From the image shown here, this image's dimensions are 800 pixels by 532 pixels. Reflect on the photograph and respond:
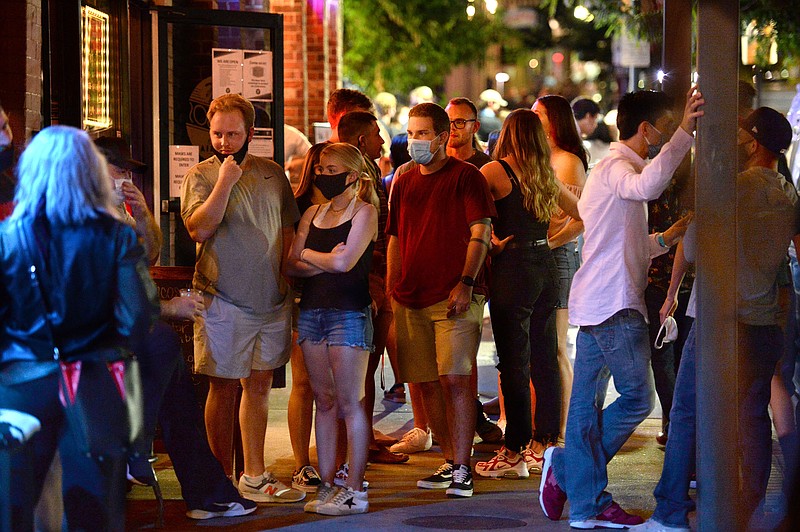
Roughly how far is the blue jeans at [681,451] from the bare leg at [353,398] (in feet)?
5.06

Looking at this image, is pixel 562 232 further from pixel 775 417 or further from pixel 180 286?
pixel 180 286

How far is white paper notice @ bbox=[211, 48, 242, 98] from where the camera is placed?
9.45 m

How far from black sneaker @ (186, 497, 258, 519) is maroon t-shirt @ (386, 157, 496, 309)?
1.45 m

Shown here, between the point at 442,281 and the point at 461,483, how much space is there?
1116 mm

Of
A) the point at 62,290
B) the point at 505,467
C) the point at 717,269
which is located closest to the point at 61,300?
the point at 62,290

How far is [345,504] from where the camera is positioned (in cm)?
673

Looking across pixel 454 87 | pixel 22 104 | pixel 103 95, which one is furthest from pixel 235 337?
pixel 454 87

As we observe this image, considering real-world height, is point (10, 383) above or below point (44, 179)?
below

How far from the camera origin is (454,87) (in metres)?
79.0

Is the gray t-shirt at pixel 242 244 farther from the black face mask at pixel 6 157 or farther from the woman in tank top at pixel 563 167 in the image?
the woman in tank top at pixel 563 167

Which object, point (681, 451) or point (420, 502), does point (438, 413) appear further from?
point (681, 451)

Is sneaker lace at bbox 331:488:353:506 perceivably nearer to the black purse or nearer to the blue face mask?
the blue face mask

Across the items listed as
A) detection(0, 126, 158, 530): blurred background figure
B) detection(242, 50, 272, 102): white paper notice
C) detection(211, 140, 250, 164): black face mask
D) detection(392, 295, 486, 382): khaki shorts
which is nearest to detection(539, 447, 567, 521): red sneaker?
detection(392, 295, 486, 382): khaki shorts

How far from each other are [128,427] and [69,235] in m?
0.73
